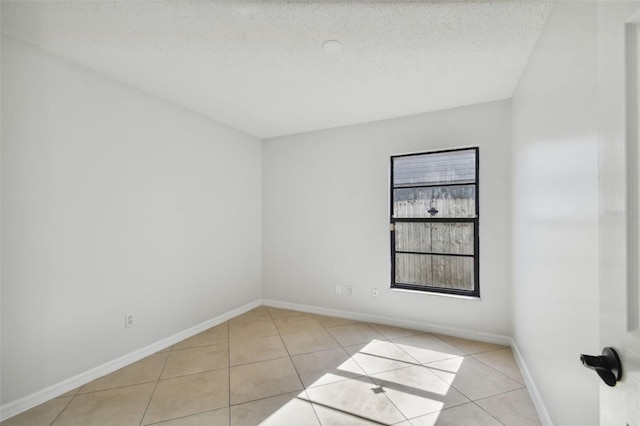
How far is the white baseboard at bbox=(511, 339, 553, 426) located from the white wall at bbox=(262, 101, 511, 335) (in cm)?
42

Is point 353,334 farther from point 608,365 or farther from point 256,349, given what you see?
point 608,365

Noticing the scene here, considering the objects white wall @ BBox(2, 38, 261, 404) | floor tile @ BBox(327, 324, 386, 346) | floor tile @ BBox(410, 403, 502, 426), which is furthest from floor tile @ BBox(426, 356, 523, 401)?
white wall @ BBox(2, 38, 261, 404)

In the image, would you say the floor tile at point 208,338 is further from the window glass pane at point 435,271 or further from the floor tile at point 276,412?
the window glass pane at point 435,271

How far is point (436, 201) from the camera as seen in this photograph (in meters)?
3.32

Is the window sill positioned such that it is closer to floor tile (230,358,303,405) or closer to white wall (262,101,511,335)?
white wall (262,101,511,335)

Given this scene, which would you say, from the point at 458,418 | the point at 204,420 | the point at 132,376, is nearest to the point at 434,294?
the point at 458,418

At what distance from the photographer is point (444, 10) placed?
1.70 m

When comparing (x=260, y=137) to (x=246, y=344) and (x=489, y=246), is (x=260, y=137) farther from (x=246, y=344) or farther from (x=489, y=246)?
(x=489, y=246)

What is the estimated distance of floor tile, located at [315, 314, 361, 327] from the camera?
3502mm

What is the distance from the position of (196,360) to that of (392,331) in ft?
6.76

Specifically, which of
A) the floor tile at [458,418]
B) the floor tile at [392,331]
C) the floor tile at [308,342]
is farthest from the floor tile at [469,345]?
the floor tile at [308,342]

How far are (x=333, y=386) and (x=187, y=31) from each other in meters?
2.73

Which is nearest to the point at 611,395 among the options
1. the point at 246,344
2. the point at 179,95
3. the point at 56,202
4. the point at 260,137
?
the point at 246,344

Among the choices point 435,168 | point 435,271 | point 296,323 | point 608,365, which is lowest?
point 296,323
